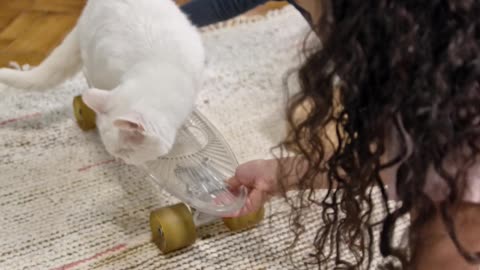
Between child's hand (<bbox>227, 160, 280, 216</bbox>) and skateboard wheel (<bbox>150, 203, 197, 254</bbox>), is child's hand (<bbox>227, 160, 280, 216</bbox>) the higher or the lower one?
the higher one

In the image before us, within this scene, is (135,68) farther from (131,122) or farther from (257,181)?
(257,181)

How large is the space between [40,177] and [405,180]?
627 millimetres

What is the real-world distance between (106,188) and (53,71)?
0.24 m

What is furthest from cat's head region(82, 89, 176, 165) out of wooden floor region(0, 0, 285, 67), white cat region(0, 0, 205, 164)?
wooden floor region(0, 0, 285, 67)

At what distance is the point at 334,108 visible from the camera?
0.57 m

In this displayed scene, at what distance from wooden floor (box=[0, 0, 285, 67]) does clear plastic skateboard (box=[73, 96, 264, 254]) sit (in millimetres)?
525

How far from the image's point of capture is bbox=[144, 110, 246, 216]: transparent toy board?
0.82 m

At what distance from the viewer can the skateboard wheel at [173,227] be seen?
82cm

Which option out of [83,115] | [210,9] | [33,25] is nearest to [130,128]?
[83,115]

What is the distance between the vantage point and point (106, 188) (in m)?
0.96

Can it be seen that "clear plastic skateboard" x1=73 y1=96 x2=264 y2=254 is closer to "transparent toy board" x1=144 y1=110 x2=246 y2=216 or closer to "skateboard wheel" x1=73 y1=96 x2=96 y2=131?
"transparent toy board" x1=144 y1=110 x2=246 y2=216

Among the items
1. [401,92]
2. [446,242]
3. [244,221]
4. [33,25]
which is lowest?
[33,25]

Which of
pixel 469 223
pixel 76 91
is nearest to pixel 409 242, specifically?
pixel 469 223

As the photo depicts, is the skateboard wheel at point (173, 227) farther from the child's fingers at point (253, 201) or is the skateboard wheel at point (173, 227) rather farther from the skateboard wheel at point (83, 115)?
the skateboard wheel at point (83, 115)
